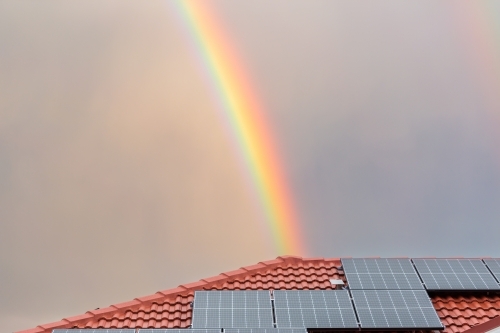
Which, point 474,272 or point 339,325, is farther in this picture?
point 474,272

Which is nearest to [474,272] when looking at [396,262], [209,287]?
[396,262]

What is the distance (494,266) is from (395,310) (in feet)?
12.6

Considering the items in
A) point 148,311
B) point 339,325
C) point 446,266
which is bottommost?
point 339,325

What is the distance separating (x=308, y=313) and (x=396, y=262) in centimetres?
364

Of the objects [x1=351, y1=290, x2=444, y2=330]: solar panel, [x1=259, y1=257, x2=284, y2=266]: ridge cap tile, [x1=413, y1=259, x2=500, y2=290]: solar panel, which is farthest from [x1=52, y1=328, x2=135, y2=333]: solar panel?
[x1=413, y1=259, x2=500, y2=290]: solar panel

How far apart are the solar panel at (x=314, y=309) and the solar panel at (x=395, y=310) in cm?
29

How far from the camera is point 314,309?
12.0 m

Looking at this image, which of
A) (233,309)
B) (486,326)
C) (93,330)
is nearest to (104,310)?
(93,330)

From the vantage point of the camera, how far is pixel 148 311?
41.8 feet

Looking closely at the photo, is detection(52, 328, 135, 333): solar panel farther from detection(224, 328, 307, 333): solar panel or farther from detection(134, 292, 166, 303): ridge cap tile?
detection(224, 328, 307, 333): solar panel

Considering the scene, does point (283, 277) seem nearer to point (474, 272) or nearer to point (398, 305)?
point (398, 305)

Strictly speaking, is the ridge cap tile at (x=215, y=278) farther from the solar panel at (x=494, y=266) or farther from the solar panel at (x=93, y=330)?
the solar panel at (x=494, y=266)

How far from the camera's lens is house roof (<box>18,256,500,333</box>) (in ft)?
39.6

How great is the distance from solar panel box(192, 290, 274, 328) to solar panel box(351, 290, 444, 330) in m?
2.20
